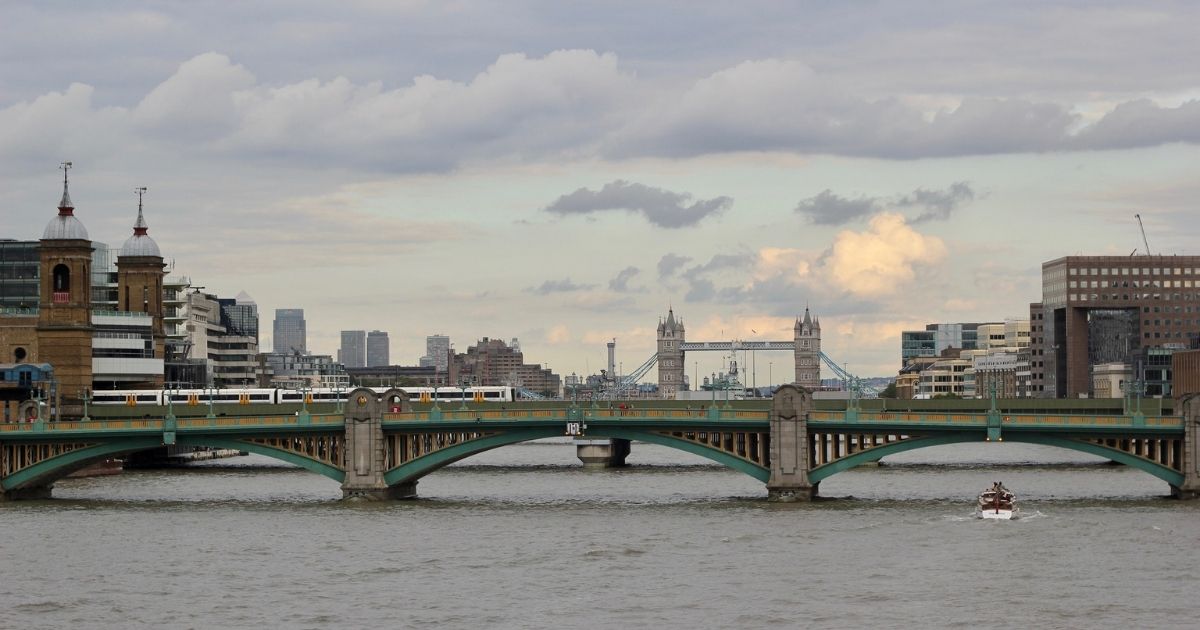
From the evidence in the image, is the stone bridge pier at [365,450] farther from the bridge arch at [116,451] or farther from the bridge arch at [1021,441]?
the bridge arch at [1021,441]

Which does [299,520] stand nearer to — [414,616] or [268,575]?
[268,575]

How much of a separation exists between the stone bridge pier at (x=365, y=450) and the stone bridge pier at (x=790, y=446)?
79.9ft

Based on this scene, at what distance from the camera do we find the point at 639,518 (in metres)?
113

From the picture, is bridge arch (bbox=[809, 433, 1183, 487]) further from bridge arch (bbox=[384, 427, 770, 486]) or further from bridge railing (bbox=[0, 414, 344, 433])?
bridge railing (bbox=[0, 414, 344, 433])

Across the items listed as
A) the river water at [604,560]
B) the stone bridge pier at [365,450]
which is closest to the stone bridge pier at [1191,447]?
the river water at [604,560]

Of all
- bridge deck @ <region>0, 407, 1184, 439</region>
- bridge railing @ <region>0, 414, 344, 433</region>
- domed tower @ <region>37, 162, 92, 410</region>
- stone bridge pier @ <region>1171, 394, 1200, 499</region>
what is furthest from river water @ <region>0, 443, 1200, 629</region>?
domed tower @ <region>37, 162, 92, 410</region>

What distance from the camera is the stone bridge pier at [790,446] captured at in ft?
389

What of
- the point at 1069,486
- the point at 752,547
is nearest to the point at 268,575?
the point at 752,547

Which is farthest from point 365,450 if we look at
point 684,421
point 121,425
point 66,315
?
point 66,315

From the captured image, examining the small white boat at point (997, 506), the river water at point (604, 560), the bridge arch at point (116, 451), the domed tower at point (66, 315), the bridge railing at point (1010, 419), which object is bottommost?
the river water at point (604, 560)

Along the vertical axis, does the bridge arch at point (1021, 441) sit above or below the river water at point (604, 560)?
above

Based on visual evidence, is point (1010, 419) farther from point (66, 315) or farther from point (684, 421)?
point (66, 315)

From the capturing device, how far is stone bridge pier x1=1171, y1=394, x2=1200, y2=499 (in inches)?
4532

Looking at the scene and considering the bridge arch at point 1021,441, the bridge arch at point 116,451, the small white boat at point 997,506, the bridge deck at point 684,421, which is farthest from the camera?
the bridge arch at point 116,451
